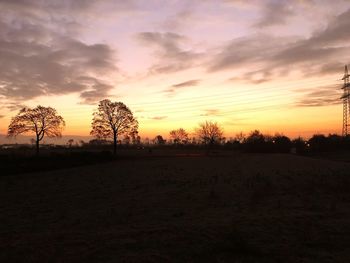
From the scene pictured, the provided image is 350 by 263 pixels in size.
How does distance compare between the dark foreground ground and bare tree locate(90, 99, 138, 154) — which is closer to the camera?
the dark foreground ground

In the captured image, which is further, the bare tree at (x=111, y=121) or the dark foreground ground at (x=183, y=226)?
the bare tree at (x=111, y=121)

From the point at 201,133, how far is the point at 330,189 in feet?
440

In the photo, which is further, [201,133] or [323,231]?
[201,133]

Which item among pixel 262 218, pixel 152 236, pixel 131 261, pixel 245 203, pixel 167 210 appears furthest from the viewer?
pixel 245 203

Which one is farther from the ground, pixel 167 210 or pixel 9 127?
pixel 9 127

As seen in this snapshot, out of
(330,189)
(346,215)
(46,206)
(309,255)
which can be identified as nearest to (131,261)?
(309,255)

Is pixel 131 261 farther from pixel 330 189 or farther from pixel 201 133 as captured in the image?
pixel 201 133

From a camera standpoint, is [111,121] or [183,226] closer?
[183,226]

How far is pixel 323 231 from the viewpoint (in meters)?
11.1

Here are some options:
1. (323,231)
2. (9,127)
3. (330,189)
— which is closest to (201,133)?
(9,127)

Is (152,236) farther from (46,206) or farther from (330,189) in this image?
(330,189)

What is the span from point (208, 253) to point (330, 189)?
542 inches

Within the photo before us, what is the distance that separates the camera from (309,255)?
350 inches

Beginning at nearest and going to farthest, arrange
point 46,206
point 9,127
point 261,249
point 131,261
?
point 131,261
point 261,249
point 46,206
point 9,127
